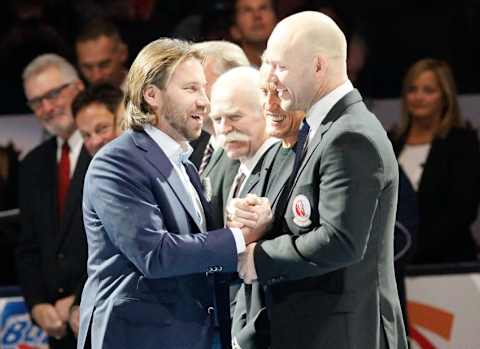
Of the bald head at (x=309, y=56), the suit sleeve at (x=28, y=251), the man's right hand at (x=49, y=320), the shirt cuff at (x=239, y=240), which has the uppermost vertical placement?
the bald head at (x=309, y=56)

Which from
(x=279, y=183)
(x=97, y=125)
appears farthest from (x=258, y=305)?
(x=97, y=125)

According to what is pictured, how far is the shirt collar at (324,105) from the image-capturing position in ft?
13.9

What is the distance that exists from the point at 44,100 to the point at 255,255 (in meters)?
2.60

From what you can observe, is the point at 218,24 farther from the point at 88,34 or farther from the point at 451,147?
the point at 451,147

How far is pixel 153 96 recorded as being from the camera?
4336 millimetres

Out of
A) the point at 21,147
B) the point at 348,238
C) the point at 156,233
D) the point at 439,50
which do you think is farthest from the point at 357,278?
the point at 439,50

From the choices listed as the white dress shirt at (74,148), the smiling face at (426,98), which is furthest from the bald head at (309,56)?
the smiling face at (426,98)

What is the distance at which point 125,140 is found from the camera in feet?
14.1

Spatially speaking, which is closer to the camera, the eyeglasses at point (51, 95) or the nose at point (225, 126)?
the nose at point (225, 126)

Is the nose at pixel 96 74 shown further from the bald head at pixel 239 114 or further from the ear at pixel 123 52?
the bald head at pixel 239 114

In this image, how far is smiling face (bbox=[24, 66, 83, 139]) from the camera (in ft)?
21.1

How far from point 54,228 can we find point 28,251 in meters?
0.22

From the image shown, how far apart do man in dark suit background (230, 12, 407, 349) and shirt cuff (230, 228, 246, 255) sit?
0.03m

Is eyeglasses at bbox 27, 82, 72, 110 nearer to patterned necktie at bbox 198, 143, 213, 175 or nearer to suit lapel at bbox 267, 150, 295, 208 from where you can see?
patterned necktie at bbox 198, 143, 213, 175
